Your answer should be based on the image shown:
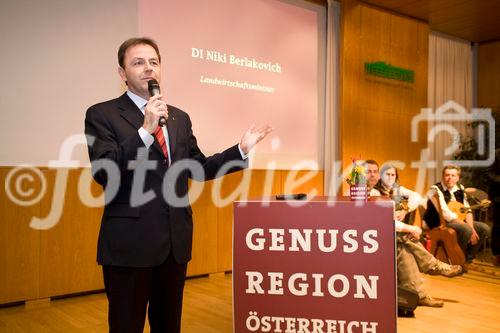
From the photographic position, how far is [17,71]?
4.01 m

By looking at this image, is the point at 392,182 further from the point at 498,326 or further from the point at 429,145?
the point at 429,145

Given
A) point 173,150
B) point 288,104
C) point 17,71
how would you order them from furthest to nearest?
point 288,104 → point 17,71 → point 173,150

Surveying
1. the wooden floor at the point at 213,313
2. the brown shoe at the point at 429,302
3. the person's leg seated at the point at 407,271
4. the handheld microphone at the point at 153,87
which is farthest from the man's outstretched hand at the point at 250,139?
the brown shoe at the point at 429,302

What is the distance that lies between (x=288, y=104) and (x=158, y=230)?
435cm

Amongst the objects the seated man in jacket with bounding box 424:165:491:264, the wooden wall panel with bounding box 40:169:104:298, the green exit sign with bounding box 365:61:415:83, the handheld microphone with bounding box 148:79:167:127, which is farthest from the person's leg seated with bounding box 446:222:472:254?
the handheld microphone with bounding box 148:79:167:127

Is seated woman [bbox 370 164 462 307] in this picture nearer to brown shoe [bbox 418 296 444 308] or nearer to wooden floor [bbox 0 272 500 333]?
brown shoe [bbox 418 296 444 308]

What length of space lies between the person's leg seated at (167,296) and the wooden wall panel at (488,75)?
8.26 m

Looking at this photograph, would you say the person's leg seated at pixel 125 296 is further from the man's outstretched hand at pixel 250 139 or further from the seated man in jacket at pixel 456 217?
the seated man in jacket at pixel 456 217

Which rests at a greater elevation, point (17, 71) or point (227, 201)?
point (17, 71)

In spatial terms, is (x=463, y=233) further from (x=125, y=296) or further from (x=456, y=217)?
(x=125, y=296)

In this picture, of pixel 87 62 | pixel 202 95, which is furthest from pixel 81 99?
pixel 202 95

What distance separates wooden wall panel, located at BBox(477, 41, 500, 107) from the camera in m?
8.43

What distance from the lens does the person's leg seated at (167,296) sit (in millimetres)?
1722

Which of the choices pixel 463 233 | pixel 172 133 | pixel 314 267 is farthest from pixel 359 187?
pixel 463 233
